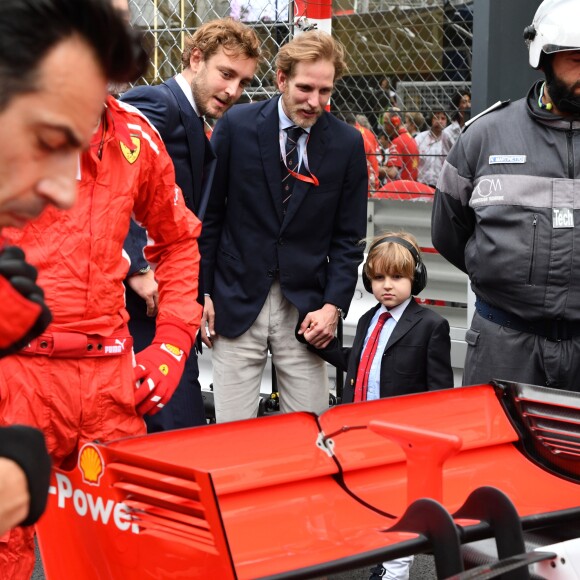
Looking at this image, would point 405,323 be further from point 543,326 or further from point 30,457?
point 30,457

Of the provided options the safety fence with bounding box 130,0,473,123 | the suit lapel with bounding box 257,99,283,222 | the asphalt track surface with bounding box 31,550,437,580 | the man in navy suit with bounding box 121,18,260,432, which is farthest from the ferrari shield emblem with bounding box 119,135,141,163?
the safety fence with bounding box 130,0,473,123

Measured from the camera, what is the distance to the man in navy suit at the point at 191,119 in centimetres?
385

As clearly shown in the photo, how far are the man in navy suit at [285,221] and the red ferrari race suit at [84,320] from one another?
4.77 feet

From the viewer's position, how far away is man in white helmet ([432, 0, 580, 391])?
3482 millimetres

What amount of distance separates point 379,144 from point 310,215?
1787mm

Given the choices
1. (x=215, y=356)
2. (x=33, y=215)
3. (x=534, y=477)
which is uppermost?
(x=33, y=215)

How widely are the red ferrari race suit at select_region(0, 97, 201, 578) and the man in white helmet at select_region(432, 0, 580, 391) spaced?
1.32m

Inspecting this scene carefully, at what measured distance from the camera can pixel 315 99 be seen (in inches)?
164

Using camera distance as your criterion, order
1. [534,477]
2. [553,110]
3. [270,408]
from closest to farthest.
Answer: [534,477] → [553,110] → [270,408]

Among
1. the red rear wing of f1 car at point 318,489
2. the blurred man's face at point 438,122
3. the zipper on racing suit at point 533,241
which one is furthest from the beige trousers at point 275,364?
the blurred man's face at point 438,122

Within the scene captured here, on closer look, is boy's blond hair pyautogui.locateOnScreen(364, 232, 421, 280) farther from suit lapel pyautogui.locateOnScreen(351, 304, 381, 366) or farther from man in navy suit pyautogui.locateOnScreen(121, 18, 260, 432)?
man in navy suit pyautogui.locateOnScreen(121, 18, 260, 432)

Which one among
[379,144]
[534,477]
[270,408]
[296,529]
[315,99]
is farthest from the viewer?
[379,144]

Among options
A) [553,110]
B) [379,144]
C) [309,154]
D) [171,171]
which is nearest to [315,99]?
[309,154]

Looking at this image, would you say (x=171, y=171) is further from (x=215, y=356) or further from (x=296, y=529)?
(x=215, y=356)
